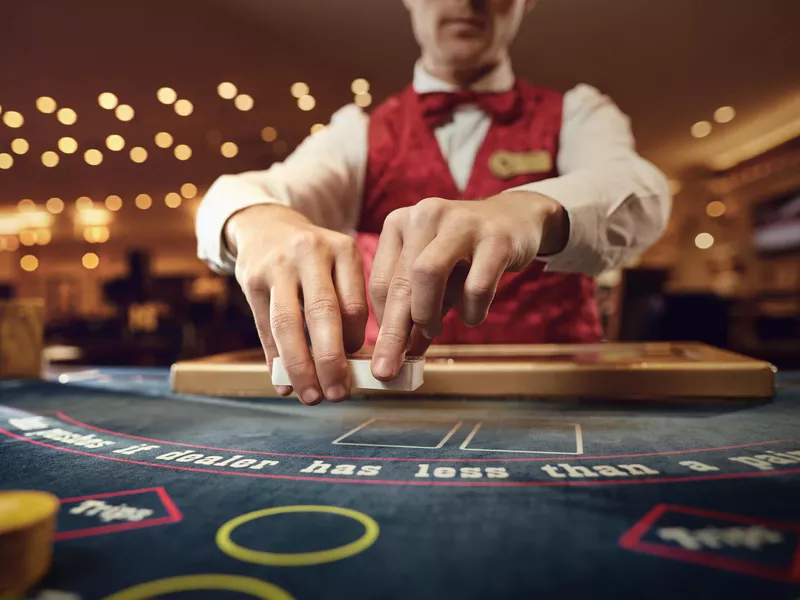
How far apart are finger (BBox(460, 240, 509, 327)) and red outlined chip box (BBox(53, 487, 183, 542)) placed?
35 centimetres

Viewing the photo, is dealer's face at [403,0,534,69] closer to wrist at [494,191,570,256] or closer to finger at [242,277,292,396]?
wrist at [494,191,570,256]

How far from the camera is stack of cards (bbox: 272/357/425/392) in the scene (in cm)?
61

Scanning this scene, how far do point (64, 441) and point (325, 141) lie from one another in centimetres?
101

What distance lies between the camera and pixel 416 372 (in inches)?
24.4

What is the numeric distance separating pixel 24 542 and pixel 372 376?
0.36 m

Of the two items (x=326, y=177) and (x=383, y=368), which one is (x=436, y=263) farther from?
(x=326, y=177)

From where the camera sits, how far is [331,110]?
19.6 ft

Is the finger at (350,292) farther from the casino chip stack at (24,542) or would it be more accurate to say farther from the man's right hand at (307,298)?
the casino chip stack at (24,542)

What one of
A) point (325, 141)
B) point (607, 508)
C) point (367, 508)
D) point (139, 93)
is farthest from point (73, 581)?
point (139, 93)

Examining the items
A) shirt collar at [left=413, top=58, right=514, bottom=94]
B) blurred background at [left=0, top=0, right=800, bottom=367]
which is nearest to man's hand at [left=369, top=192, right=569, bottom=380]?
shirt collar at [left=413, top=58, right=514, bottom=94]

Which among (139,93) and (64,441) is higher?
(139,93)

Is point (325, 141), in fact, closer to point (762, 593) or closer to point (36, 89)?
point (762, 593)

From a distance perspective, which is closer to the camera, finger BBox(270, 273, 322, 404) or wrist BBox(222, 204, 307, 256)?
finger BBox(270, 273, 322, 404)

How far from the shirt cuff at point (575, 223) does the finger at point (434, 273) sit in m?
0.27
